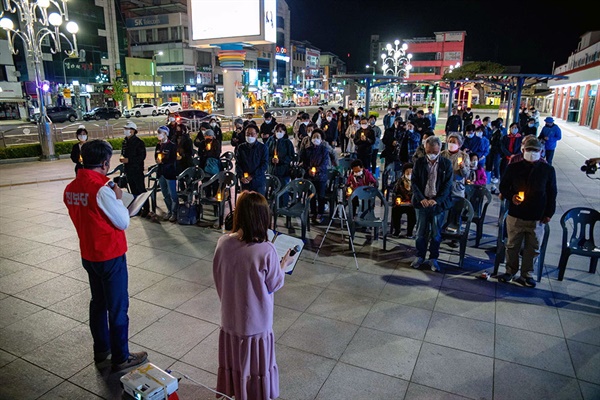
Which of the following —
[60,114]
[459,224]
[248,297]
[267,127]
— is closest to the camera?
[248,297]

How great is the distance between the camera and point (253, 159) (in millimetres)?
7969

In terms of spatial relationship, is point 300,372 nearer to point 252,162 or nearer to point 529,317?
point 529,317

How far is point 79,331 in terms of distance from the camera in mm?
4664

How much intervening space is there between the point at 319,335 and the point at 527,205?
334 cm

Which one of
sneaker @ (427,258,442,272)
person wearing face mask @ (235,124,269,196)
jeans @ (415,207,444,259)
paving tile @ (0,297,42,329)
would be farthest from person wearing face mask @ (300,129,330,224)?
paving tile @ (0,297,42,329)

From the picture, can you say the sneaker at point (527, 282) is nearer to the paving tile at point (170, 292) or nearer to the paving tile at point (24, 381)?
the paving tile at point (170, 292)

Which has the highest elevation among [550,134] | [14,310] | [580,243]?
[550,134]

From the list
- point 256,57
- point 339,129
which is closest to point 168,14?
point 256,57

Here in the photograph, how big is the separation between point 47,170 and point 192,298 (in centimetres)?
1221

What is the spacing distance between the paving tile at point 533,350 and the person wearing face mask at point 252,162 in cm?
495

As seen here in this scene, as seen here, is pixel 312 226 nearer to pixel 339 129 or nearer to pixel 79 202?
pixel 79 202

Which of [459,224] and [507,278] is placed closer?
[507,278]

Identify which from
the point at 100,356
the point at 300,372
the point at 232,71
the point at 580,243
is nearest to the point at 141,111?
the point at 232,71

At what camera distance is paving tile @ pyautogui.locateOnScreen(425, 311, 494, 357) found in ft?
14.4
